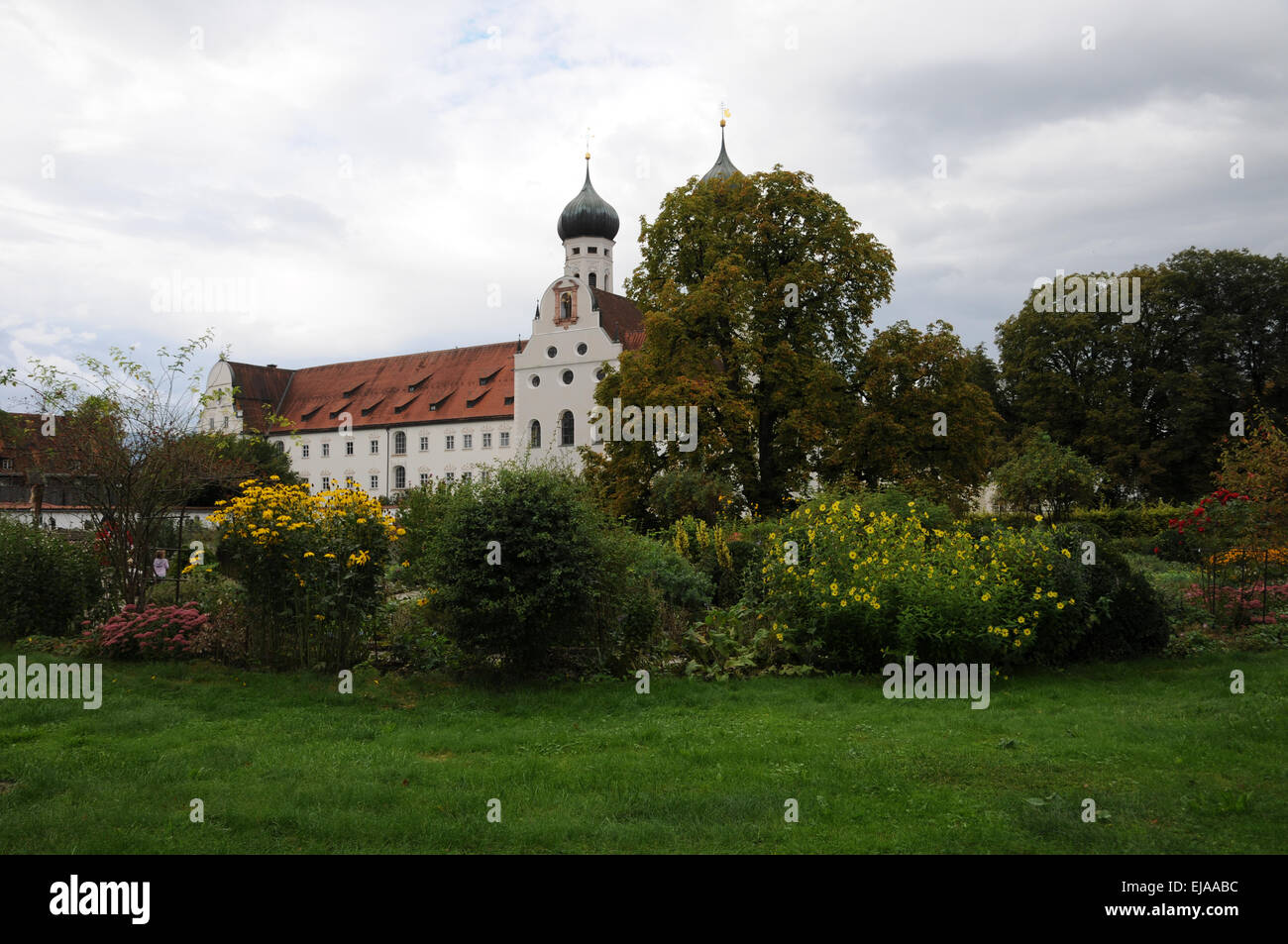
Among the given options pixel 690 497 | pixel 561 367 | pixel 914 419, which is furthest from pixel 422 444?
pixel 690 497

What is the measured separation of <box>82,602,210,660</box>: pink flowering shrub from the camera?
11.2 metres

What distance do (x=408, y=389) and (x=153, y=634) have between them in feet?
203

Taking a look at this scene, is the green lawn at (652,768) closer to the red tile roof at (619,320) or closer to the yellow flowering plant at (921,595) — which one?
the yellow flowering plant at (921,595)

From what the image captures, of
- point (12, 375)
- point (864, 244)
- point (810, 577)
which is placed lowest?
point (810, 577)

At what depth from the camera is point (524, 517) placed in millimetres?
10375

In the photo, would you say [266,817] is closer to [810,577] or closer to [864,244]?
[810,577]

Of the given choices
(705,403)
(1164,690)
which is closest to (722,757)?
(1164,690)

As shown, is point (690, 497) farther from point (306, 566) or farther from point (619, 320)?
point (619, 320)

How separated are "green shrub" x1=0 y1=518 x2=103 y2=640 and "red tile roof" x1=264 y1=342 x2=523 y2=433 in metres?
51.5

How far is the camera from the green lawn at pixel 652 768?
5426mm

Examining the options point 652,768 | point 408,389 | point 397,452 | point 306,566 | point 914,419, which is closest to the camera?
point 652,768

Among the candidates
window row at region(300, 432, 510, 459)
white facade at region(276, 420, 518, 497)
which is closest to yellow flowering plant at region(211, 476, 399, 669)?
white facade at region(276, 420, 518, 497)

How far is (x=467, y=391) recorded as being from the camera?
67938 mm
